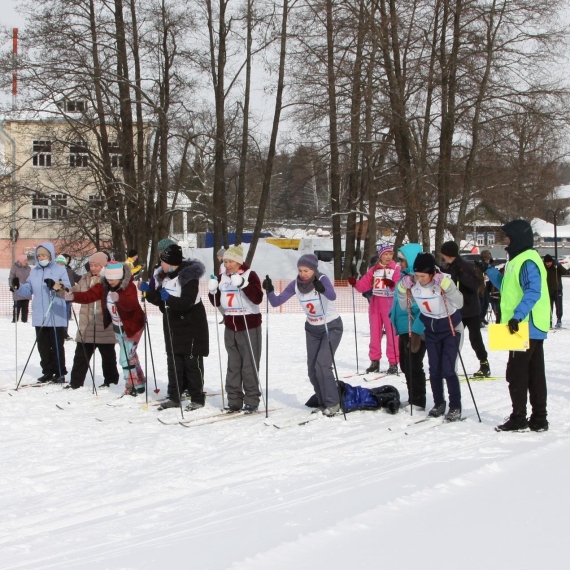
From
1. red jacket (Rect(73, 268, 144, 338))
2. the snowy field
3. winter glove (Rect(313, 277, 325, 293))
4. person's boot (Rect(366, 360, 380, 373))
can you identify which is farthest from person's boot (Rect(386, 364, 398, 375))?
red jacket (Rect(73, 268, 144, 338))

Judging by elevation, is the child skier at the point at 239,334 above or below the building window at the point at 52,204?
below

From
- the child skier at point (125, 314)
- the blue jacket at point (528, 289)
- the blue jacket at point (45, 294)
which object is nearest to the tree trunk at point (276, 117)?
the blue jacket at point (45, 294)

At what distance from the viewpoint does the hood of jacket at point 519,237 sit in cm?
630

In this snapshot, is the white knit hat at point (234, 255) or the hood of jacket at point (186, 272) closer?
the white knit hat at point (234, 255)

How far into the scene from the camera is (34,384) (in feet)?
30.9

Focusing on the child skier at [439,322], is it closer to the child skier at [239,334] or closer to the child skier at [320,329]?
the child skier at [320,329]

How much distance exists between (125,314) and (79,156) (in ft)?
56.0

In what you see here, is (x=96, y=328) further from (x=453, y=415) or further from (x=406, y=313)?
(x=453, y=415)

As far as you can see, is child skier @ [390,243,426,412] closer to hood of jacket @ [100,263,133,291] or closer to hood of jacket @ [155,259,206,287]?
hood of jacket @ [155,259,206,287]

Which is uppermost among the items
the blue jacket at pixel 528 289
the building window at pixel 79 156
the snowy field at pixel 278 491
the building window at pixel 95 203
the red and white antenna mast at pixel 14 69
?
the red and white antenna mast at pixel 14 69

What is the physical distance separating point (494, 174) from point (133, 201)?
10.9 m

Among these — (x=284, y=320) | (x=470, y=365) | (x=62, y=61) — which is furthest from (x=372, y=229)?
(x=470, y=365)

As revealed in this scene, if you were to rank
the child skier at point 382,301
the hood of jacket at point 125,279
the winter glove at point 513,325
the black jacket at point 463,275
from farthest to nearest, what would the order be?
the child skier at point 382,301, the hood of jacket at point 125,279, the black jacket at point 463,275, the winter glove at point 513,325

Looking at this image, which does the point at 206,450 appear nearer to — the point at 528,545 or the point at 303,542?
the point at 303,542
